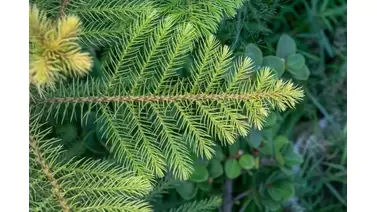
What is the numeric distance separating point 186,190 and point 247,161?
10 cm

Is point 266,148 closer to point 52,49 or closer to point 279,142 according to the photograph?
point 279,142

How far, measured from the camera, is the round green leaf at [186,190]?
0.74m

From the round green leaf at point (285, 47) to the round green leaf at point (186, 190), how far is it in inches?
9.2

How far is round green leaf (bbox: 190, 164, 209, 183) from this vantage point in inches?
28.1

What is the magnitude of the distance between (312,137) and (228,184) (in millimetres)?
167

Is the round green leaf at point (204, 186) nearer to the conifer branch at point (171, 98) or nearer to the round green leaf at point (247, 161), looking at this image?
the round green leaf at point (247, 161)

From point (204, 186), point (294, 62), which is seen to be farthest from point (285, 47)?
point (204, 186)

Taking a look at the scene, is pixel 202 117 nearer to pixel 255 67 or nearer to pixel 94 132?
pixel 255 67

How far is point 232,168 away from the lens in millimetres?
741

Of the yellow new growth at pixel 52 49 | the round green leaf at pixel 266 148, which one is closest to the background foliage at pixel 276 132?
the round green leaf at pixel 266 148

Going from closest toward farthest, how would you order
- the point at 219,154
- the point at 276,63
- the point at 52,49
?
the point at 52,49 < the point at 276,63 < the point at 219,154

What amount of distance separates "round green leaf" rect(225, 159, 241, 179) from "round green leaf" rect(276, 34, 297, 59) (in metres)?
0.18

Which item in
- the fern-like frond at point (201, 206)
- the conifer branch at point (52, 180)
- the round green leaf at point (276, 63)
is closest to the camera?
the conifer branch at point (52, 180)

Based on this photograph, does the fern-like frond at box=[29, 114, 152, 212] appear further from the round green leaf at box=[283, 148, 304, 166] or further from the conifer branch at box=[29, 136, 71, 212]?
the round green leaf at box=[283, 148, 304, 166]
